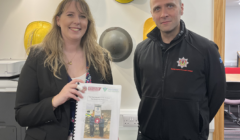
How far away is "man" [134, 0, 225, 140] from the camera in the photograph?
49.1 inches

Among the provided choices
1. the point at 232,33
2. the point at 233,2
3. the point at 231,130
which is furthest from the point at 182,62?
the point at 232,33

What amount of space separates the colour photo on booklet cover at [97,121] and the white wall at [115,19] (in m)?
1.10

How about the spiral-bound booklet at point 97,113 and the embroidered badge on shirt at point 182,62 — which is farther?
the embroidered badge on shirt at point 182,62

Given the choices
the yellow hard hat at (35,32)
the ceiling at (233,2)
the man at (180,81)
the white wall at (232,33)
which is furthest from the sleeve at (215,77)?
the white wall at (232,33)

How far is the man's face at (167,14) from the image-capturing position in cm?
125

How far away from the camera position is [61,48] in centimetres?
121

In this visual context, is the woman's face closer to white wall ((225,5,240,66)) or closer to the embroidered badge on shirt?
the embroidered badge on shirt

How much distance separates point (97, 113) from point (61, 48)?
526mm

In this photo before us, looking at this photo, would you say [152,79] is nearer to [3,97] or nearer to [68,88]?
[68,88]

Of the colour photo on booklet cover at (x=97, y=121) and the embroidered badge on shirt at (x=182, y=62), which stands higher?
the embroidered badge on shirt at (x=182, y=62)

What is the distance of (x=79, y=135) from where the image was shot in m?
1.00

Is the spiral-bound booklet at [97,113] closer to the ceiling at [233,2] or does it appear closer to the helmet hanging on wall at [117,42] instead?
the helmet hanging on wall at [117,42]

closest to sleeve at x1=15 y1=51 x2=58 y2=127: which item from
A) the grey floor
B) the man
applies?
the man

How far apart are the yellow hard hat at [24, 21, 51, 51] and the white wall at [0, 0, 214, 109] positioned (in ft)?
0.35
